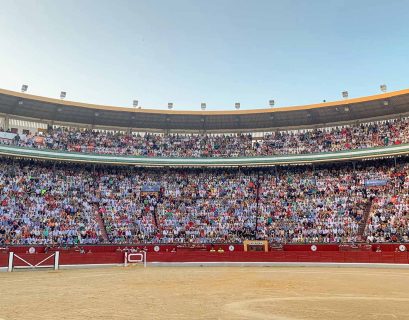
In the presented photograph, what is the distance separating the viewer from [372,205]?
39156 mm

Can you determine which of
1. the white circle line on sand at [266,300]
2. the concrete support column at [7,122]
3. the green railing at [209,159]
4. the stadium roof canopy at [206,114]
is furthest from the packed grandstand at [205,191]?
the white circle line on sand at [266,300]

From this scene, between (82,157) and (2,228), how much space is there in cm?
1107

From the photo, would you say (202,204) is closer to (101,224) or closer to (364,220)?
(101,224)

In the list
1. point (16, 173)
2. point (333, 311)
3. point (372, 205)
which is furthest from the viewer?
point (16, 173)

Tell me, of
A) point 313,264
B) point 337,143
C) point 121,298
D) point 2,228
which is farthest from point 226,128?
point 121,298

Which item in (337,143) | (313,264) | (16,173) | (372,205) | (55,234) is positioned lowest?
(313,264)

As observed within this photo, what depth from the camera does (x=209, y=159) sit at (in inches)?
1829

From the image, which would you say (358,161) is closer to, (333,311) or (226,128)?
(226,128)

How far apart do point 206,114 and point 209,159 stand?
5.38 m

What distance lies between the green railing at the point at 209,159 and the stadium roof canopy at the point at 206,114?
17.0ft

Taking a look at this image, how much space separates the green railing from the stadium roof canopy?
17.0ft

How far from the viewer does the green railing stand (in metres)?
40.6

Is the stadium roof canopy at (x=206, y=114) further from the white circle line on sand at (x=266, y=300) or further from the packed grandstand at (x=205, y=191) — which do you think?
the white circle line on sand at (x=266, y=300)

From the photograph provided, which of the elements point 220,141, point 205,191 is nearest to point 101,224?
point 205,191
